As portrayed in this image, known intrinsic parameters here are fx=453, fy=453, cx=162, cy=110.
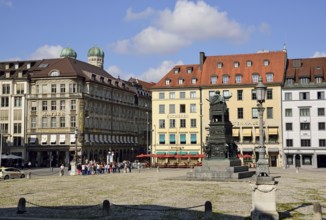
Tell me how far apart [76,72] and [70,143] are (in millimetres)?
13083

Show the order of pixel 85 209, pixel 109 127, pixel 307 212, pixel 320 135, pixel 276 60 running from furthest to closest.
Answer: pixel 109 127 < pixel 276 60 < pixel 320 135 < pixel 85 209 < pixel 307 212

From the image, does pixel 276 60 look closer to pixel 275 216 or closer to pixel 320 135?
pixel 320 135

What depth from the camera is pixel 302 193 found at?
25.6m

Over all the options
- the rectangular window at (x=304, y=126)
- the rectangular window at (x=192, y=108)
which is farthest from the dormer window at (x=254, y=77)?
the rectangular window at (x=192, y=108)

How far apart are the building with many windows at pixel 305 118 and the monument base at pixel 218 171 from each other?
35988 millimetres

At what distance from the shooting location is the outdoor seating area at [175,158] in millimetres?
71375

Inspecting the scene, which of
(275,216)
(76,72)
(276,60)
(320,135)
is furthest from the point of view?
(76,72)

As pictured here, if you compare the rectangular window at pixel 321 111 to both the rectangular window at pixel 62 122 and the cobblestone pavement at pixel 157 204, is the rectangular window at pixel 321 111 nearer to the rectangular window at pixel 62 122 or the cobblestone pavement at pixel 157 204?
the rectangular window at pixel 62 122

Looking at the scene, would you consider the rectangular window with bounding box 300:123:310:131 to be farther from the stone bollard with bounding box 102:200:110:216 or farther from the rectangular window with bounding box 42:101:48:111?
the stone bollard with bounding box 102:200:110:216

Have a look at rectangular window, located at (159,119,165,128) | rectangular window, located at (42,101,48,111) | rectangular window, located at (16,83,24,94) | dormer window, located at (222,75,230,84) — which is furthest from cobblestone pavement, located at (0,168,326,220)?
rectangular window, located at (16,83,24,94)

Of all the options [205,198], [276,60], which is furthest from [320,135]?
[205,198]

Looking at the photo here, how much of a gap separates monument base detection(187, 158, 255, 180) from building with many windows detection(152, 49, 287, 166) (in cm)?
3580

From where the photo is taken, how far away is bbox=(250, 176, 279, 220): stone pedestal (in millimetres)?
15242

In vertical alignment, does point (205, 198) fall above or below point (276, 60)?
below
